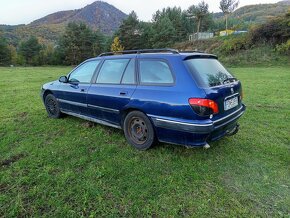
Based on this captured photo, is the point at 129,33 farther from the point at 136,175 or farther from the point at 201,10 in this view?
the point at 136,175

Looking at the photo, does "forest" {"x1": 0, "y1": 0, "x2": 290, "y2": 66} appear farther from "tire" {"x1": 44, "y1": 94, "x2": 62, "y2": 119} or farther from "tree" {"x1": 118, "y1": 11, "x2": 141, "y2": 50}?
"tire" {"x1": 44, "y1": 94, "x2": 62, "y2": 119}

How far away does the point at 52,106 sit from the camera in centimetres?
554

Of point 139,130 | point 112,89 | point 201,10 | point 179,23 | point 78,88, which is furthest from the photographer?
point 179,23

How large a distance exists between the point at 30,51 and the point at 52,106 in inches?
1983

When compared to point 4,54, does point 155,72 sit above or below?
below

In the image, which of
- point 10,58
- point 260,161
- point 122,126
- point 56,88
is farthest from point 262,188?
point 10,58

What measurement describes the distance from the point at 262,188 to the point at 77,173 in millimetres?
2378

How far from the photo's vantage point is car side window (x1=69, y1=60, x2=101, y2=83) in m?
4.56

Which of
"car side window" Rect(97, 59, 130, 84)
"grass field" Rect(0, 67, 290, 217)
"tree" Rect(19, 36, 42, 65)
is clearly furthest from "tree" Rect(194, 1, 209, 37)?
"grass field" Rect(0, 67, 290, 217)

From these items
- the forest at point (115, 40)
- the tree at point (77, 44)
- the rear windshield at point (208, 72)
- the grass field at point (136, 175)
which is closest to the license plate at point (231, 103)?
the rear windshield at point (208, 72)

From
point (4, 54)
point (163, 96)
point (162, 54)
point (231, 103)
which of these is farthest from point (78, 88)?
point (4, 54)

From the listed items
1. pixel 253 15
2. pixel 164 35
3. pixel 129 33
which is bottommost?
pixel 164 35

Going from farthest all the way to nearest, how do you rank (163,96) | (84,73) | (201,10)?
1. (201,10)
2. (84,73)
3. (163,96)

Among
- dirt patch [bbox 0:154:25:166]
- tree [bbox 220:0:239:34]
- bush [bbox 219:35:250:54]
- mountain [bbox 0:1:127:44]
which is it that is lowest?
dirt patch [bbox 0:154:25:166]
